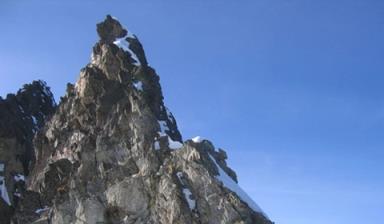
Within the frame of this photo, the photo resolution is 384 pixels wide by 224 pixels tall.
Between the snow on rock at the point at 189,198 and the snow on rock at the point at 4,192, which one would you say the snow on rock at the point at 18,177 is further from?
the snow on rock at the point at 189,198

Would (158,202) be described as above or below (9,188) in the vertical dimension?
below

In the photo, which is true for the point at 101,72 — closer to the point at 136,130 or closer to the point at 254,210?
the point at 136,130

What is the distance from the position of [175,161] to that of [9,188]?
35571 millimetres

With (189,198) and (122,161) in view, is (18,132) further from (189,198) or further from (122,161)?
(189,198)

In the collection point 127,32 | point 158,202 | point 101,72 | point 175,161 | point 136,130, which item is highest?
point 127,32

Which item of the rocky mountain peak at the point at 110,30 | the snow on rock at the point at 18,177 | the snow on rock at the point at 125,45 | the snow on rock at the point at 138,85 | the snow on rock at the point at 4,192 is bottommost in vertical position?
the snow on rock at the point at 4,192

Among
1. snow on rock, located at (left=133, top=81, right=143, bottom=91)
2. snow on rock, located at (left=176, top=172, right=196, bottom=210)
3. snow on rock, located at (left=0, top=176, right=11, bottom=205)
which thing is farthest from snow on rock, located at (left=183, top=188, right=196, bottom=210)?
snow on rock, located at (left=0, top=176, right=11, bottom=205)

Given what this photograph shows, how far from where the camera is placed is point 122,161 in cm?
6969

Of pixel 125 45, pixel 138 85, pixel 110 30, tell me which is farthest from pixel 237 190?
pixel 110 30

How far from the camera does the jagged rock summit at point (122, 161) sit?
56.7m

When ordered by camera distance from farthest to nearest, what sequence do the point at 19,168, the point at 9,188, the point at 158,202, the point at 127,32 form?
the point at 127,32 → the point at 19,168 → the point at 9,188 → the point at 158,202

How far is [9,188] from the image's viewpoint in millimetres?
85062

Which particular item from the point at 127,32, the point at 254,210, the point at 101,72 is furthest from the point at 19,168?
the point at 254,210

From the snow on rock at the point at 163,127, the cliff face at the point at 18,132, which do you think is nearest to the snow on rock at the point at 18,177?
the cliff face at the point at 18,132
